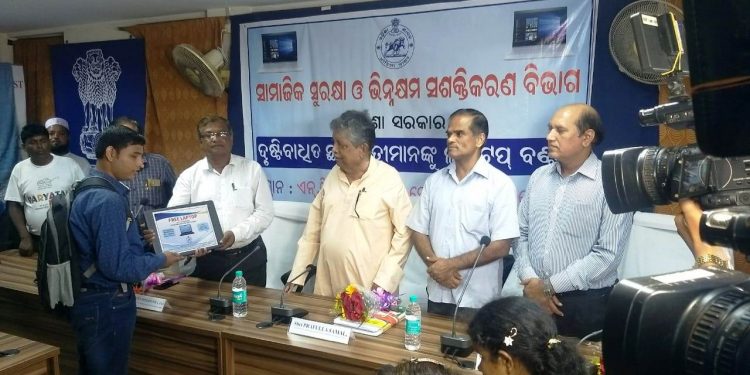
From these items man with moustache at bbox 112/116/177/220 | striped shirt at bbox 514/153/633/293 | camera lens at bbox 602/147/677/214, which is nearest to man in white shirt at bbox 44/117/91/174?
man with moustache at bbox 112/116/177/220

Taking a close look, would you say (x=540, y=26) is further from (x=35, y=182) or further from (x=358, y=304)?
(x=35, y=182)

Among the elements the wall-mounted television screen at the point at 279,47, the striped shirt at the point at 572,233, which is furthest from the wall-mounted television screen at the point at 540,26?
the wall-mounted television screen at the point at 279,47

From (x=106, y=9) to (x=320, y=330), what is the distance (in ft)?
11.0

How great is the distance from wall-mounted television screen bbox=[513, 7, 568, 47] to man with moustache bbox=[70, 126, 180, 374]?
2.04 metres

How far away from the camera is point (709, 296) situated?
66cm

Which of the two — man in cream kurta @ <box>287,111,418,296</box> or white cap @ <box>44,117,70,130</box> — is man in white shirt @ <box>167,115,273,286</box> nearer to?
man in cream kurta @ <box>287,111,418,296</box>

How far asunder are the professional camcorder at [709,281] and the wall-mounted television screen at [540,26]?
2.29 m

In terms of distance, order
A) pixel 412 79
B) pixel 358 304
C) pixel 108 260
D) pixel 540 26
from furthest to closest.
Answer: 1. pixel 412 79
2. pixel 540 26
3. pixel 358 304
4. pixel 108 260

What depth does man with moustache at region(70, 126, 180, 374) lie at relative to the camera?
7.22 ft

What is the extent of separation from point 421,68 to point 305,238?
4.18 ft

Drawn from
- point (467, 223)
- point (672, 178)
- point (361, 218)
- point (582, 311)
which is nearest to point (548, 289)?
point (582, 311)

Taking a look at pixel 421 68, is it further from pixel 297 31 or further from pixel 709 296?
pixel 709 296

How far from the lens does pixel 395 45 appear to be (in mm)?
3520

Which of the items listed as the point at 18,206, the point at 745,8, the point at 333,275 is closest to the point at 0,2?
the point at 18,206
